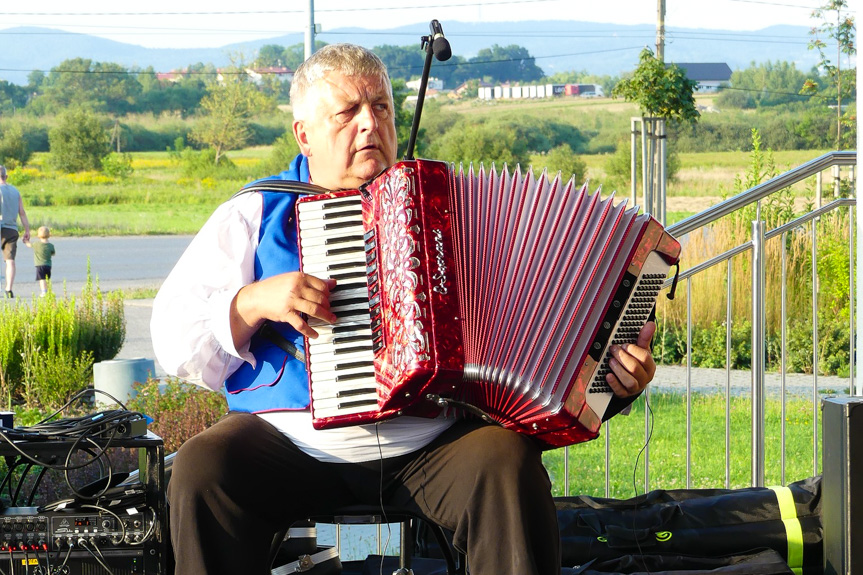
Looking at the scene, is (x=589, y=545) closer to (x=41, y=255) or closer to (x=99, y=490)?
(x=99, y=490)

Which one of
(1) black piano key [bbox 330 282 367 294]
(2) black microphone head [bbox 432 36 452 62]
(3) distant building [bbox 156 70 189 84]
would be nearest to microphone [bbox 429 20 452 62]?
(2) black microphone head [bbox 432 36 452 62]

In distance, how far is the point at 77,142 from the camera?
29.9m

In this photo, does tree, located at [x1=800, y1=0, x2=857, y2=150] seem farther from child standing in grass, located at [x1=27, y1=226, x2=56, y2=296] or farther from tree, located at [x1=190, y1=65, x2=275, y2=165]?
tree, located at [x1=190, y1=65, x2=275, y2=165]

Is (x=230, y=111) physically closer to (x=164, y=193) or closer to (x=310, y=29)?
(x=164, y=193)

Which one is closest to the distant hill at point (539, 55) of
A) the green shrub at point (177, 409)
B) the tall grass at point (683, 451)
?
the tall grass at point (683, 451)

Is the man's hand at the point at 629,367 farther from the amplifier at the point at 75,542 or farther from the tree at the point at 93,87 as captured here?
the tree at the point at 93,87

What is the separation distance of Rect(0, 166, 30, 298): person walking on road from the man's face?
30.3 ft

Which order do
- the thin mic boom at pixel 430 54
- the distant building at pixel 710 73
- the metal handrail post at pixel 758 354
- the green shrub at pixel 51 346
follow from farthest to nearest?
the distant building at pixel 710 73
the green shrub at pixel 51 346
the metal handrail post at pixel 758 354
the thin mic boom at pixel 430 54

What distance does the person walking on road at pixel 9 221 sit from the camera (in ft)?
35.9

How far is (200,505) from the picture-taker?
203cm

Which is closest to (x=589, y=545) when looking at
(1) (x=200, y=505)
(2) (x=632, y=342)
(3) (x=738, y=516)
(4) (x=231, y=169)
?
(3) (x=738, y=516)

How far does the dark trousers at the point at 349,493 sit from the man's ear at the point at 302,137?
73 centimetres

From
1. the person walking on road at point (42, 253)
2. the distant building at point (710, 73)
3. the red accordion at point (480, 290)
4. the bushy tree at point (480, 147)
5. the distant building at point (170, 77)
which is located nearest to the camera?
the red accordion at point (480, 290)

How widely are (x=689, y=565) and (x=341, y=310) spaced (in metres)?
1.33
